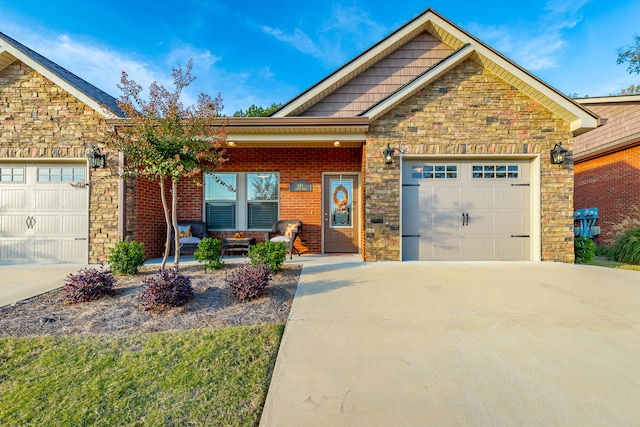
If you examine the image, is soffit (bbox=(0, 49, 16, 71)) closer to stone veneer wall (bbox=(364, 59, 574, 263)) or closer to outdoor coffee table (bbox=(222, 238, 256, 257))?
outdoor coffee table (bbox=(222, 238, 256, 257))

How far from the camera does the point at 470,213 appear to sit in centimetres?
636

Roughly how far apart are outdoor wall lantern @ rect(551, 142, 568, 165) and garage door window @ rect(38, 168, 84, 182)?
35.0ft

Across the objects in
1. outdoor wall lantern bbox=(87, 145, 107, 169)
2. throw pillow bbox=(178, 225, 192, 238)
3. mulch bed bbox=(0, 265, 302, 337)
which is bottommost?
mulch bed bbox=(0, 265, 302, 337)

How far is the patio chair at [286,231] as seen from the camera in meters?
6.94

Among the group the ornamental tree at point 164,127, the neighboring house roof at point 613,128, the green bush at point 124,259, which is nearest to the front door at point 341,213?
the ornamental tree at point 164,127

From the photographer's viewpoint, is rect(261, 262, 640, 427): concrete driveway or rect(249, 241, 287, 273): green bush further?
rect(249, 241, 287, 273): green bush

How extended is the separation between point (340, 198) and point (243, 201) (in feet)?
9.21

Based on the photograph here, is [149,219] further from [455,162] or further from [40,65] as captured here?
[455,162]

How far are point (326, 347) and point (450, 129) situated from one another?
5664 mm

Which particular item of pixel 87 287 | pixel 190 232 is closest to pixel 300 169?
pixel 190 232

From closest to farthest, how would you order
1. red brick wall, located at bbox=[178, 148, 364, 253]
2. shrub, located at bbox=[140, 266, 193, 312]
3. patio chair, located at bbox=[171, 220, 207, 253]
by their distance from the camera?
shrub, located at bbox=[140, 266, 193, 312] → patio chair, located at bbox=[171, 220, 207, 253] → red brick wall, located at bbox=[178, 148, 364, 253]

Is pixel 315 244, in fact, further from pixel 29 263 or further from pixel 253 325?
pixel 29 263

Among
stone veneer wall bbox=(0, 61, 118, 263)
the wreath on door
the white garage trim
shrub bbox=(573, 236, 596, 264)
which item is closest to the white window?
the wreath on door

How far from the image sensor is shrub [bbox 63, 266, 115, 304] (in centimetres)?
366
